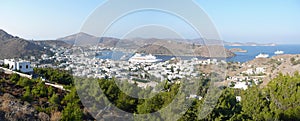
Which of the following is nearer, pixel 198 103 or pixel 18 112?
pixel 198 103

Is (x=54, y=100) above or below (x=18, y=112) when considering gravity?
below

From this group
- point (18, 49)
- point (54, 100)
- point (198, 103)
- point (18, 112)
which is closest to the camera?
point (198, 103)

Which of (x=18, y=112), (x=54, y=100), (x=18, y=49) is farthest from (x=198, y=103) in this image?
(x=18, y=49)

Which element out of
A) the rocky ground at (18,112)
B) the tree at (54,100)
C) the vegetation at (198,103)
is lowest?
the tree at (54,100)

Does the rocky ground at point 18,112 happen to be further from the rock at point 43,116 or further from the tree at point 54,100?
the tree at point 54,100

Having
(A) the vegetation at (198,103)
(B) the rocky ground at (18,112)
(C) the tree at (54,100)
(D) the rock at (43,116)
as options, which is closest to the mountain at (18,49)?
(C) the tree at (54,100)

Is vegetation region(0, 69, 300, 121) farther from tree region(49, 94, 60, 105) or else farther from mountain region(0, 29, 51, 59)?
mountain region(0, 29, 51, 59)

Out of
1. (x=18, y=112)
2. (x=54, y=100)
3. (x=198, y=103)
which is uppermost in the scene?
(x=198, y=103)

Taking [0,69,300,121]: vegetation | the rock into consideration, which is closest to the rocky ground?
the rock

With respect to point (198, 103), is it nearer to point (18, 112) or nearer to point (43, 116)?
point (43, 116)

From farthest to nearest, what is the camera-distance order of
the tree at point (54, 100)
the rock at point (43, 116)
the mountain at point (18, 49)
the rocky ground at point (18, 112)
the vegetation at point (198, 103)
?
1. the mountain at point (18, 49)
2. the tree at point (54, 100)
3. the rock at point (43, 116)
4. the rocky ground at point (18, 112)
5. the vegetation at point (198, 103)

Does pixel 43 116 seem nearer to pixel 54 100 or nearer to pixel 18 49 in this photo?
pixel 54 100

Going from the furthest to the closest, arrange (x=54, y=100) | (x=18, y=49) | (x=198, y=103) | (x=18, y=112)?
(x=18, y=49), (x=54, y=100), (x=18, y=112), (x=198, y=103)
